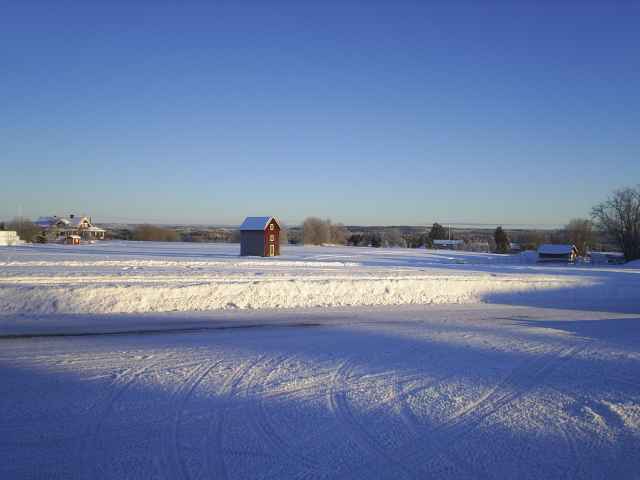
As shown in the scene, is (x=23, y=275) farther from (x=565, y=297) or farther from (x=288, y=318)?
(x=565, y=297)

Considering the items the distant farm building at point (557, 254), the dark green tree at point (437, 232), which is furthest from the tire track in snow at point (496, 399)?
the dark green tree at point (437, 232)

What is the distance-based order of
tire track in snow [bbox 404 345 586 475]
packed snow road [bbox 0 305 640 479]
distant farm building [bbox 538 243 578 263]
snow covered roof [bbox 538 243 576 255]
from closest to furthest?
packed snow road [bbox 0 305 640 479], tire track in snow [bbox 404 345 586 475], distant farm building [bbox 538 243 578 263], snow covered roof [bbox 538 243 576 255]

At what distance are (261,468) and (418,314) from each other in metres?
11.9

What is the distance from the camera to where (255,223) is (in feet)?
163

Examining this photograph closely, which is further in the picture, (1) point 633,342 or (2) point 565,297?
(2) point 565,297

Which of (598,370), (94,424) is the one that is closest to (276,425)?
(94,424)

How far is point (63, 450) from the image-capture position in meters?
5.58

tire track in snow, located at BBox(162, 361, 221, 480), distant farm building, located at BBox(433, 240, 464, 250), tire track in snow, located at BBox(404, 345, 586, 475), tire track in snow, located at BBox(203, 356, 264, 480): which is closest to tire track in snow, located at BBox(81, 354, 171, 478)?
tire track in snow, located at BBox(162, 361, 221, 480)

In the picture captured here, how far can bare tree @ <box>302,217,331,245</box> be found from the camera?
109825 mm

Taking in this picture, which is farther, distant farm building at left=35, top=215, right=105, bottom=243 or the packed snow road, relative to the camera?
distant farm building at left=35, top=215, right=105, bottom=243

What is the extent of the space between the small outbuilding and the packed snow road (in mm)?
36331

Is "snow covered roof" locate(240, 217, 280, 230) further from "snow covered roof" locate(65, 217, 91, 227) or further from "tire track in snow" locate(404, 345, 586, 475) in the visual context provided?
"snow covered roof" locate(65, 217, 91, 227)

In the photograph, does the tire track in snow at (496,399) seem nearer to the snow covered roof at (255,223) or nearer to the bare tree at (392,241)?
the snow covered roof at (255,223)

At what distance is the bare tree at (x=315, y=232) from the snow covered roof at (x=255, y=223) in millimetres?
58298
